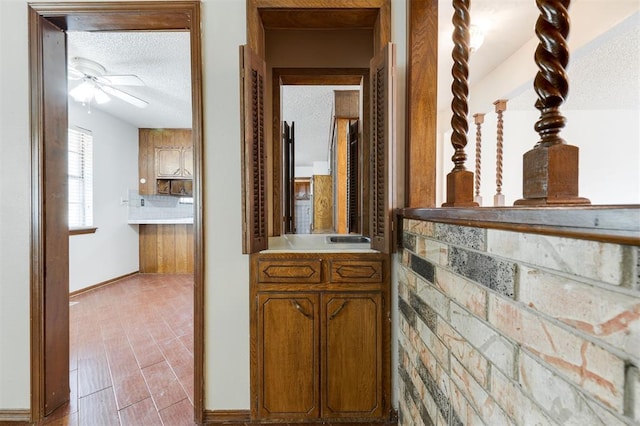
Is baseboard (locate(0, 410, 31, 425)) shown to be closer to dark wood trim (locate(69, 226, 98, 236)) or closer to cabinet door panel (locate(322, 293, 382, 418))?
cabinet door panel (locate(322, 293, 382, 418))

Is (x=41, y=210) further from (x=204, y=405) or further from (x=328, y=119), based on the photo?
(x=328, y=119)

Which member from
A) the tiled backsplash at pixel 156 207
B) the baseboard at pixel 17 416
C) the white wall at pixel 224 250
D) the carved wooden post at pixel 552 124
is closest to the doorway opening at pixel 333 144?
the white wall at pixel 224 250

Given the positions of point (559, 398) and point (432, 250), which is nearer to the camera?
point (559, 398)

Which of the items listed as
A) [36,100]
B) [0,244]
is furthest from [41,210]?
[36,100]

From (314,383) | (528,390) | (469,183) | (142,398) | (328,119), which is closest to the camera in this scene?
(528,390)

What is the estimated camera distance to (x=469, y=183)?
113 centimetres

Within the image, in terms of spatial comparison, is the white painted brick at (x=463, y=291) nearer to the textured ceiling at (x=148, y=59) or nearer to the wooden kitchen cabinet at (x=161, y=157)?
the textured ceiling at (x=148, y=59)

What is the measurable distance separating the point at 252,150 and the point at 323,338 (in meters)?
1.05

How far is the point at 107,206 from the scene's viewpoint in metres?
4.39

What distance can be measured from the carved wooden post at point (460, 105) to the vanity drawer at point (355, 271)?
557mm

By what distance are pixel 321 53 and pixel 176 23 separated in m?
1.08

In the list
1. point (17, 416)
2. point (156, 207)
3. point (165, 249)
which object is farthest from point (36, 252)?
point (156, 207)

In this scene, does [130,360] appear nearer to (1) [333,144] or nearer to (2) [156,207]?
(1) [333,144]

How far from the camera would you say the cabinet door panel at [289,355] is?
154 centimetres
